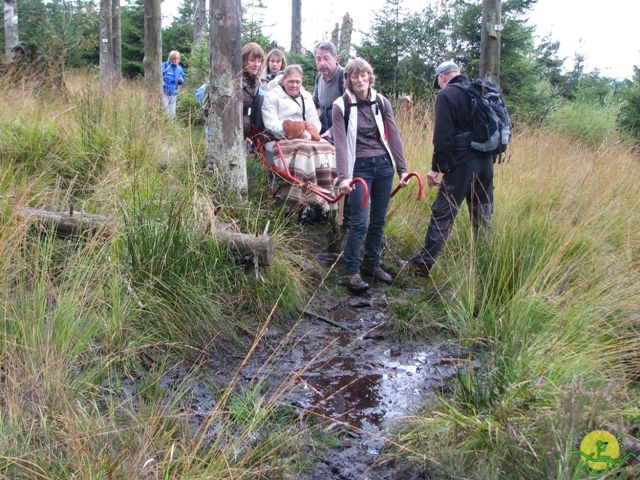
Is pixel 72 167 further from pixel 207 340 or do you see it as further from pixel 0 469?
pixel 0 469

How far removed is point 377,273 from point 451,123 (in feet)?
5.15

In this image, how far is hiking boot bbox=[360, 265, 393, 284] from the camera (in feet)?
17.8

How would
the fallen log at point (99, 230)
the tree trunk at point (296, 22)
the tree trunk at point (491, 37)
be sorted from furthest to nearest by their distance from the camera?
the tree trunk at point (296, 22), the tree trunk at point (491, 37), the fallen log at point (99, 230)

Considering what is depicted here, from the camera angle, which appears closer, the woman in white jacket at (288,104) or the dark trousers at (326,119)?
the woman in white jacket at (288,104)

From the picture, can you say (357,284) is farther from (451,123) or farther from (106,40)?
(106,40)

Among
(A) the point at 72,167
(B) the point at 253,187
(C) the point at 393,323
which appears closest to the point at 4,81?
(A) the point at 72,167

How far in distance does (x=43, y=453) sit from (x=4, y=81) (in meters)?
6.72

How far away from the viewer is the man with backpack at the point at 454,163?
194 inches

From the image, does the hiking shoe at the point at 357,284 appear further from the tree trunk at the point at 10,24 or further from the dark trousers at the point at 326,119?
the tree trunk at the point at 10,24

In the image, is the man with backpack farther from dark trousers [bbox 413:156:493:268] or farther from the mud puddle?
the mud puddle

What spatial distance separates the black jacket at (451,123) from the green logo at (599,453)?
3.18 m

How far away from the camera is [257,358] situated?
3910mm

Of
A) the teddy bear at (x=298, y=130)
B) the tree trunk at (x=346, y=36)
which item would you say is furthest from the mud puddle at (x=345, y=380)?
the tree trunk at (x=346, y=36)

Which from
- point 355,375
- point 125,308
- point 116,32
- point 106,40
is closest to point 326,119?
point 355,375
